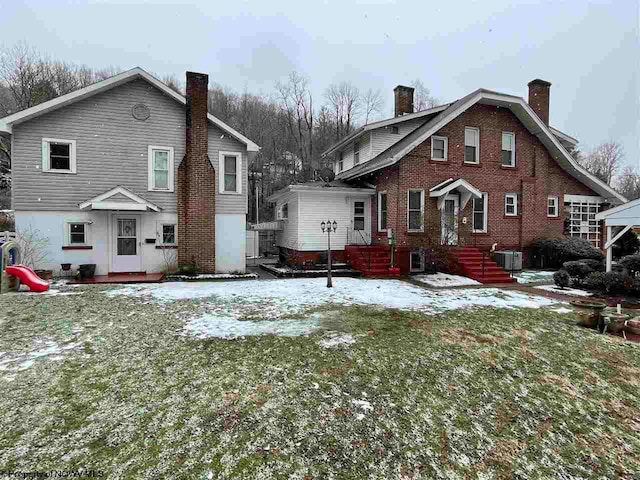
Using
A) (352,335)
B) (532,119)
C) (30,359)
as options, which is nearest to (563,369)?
(352,335)

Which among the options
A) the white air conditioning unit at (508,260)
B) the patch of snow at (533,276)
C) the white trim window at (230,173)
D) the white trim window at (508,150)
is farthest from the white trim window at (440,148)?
the white trim window at (230,173)

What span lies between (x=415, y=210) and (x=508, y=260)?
4.39 m

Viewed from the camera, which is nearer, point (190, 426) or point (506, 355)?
point (190, 426)

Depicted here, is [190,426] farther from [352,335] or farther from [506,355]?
[506,355]

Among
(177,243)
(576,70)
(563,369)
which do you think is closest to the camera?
(563,369)

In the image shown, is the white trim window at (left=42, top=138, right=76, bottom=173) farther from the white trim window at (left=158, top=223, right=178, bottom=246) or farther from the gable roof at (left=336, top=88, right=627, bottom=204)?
the gable roof at (left=336, top=88, right=627, bottom=204)

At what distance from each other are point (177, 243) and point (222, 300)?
5.40 m

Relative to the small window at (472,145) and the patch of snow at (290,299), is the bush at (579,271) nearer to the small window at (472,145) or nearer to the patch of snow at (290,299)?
the patch of snow at (290,299)

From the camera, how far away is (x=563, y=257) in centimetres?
1551

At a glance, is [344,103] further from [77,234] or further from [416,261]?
[77,234]

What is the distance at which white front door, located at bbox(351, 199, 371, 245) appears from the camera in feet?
51.5

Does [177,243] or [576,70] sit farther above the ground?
[576,70]

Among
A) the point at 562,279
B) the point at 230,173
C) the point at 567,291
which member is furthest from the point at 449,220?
the point at 230,173

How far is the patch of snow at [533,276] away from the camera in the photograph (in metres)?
12.8
